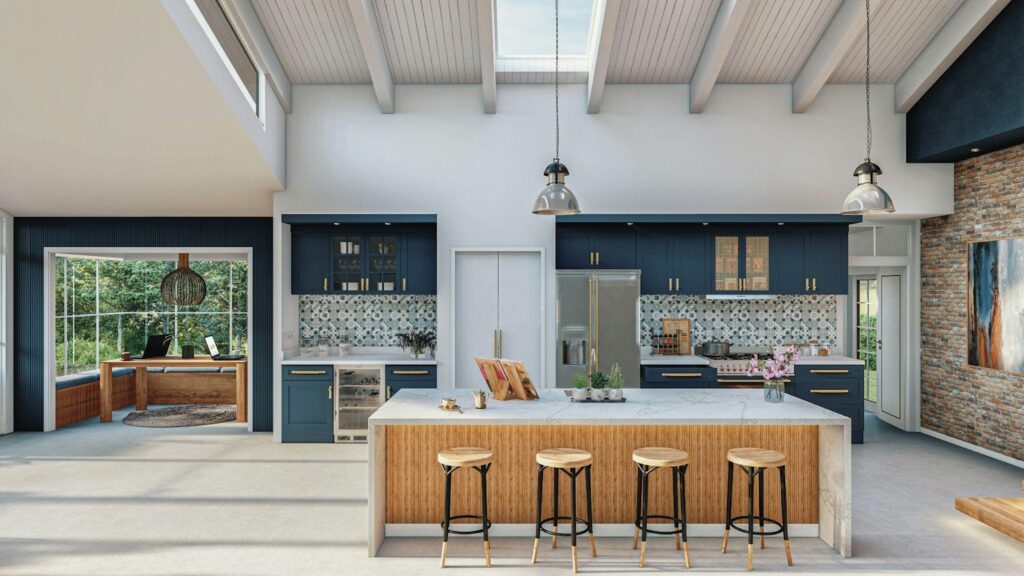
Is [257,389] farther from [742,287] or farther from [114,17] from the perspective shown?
[742,287]

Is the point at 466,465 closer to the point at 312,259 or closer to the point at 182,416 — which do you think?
the point at 312,259

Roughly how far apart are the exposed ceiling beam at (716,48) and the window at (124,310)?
284 inches

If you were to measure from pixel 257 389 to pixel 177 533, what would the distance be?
3.39 m

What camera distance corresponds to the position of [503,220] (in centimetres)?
755

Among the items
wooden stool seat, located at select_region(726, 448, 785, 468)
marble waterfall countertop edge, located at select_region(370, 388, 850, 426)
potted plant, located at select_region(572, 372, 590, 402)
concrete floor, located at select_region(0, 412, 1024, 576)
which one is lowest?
concrete floor, located at select_region(0, 412, 1024, 576)

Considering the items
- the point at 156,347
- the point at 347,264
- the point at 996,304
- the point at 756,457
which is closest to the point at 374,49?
the point at 347,264

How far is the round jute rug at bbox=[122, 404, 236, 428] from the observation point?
27.3 ft

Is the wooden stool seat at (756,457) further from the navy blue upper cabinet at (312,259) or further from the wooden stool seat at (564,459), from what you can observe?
the navy blue upper cabinet at (312,259)

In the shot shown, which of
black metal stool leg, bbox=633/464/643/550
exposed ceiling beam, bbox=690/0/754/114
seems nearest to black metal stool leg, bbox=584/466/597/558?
black metal stool leg, bbox=633/464/643/550

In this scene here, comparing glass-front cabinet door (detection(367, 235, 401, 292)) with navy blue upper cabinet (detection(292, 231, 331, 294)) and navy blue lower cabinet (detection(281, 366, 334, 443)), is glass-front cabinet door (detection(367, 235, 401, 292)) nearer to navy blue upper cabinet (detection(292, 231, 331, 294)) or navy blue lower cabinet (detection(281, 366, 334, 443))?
navy blue upper cabinet (detection(292, 231, 331, 294))

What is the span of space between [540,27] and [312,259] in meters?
3.54

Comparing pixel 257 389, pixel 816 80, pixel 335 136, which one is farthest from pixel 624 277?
pixel 257 389

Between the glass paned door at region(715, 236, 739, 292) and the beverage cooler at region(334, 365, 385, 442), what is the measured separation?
12.7ft

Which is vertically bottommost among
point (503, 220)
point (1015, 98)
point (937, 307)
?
point (937, 307)
